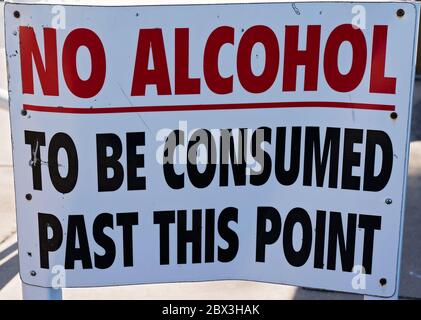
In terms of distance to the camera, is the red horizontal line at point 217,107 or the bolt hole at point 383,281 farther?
the bolt hole at point 383,281

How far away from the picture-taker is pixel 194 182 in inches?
78.5

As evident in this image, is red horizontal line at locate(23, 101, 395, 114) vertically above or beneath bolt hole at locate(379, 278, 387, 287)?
above

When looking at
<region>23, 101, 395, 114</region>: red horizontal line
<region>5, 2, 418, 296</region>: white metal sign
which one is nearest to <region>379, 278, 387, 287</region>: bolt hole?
<region>5, 2, 418, 296</region>: white metal sign

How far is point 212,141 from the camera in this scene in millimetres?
1942

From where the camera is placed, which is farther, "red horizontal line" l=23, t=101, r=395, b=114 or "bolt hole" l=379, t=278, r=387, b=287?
"bolt hole" l=379, t=278, r=387, b=287

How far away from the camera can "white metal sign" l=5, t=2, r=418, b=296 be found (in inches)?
73.5

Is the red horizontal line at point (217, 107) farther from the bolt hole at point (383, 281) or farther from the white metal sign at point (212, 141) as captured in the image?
the bolt hole at point (383, 281)

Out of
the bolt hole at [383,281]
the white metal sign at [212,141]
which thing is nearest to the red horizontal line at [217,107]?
the white metal sign at [212,141]

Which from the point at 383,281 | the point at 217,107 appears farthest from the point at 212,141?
the point at 383,281

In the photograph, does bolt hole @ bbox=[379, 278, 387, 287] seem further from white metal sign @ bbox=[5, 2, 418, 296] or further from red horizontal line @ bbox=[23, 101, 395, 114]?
red horizontal line @ bbox=[23, 101, 395, 114]

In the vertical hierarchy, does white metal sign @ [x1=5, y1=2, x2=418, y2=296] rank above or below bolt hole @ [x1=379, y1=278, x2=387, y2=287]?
above

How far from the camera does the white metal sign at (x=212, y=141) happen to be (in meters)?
1.87

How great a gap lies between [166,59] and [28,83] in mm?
379

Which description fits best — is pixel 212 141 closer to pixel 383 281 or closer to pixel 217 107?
pixel 217 107
